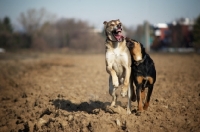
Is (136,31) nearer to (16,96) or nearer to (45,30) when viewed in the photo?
(45,30)

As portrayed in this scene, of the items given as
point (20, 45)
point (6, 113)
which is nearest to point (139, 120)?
point (6, 113)

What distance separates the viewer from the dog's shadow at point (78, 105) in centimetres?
725

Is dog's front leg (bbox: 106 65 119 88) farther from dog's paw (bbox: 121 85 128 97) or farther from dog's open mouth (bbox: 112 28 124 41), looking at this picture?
dog's open mouth (bbox: 112 28 124 41)

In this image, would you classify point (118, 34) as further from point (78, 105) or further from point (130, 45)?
point (78, 105)

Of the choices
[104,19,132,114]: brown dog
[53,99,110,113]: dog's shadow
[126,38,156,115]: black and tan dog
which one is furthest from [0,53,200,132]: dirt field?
[104,19,132,114]: brown dog

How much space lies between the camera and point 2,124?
6.68 m

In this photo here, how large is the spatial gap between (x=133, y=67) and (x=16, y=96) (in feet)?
19.0

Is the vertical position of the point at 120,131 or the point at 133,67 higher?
the point at 133,67

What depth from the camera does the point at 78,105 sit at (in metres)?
7.69

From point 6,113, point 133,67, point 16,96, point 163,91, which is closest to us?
point 133,67

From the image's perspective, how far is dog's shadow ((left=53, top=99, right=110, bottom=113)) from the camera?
7254mm

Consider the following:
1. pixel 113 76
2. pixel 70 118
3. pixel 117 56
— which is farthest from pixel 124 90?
pixel 70 118

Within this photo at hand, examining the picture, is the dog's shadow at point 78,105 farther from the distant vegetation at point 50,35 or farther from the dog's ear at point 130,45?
the distant vegetation at point 50,35

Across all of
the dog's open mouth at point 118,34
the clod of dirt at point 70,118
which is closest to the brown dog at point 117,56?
the dog's open mouth at point 118,34
